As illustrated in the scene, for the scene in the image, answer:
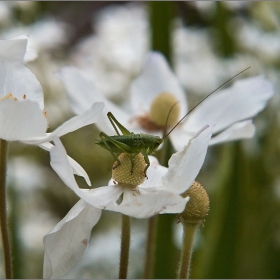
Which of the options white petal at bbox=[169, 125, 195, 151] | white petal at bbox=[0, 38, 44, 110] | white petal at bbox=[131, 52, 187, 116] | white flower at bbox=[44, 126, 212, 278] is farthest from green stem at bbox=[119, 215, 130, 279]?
white petal at bbox=[131, 52, 187, 116]

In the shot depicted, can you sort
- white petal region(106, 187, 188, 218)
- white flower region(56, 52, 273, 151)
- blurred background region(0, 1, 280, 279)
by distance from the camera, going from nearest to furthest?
white petal region(106, 187, 188, 218), white flower region(56, 52, 273, 151), blurred background region(0, 1, 280, 279)

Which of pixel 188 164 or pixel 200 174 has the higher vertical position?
pixel 188 164

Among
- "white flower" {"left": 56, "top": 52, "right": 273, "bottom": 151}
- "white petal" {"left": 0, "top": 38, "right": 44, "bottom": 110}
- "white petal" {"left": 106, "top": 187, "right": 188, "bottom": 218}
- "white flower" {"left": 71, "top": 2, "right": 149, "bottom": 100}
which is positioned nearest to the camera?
"white petal" {"left": 106, "top": 187, "right": 188, "bottom": 218}

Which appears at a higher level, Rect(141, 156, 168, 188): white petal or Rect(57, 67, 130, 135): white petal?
Rect(57, 67, 130, 135): white petal

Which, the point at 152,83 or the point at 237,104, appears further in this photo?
the point at 152,83

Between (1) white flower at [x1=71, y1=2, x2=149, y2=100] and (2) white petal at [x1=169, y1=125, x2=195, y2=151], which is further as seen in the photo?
(1) white flower at [x1=71, y1=2, x2=149, y2=100]

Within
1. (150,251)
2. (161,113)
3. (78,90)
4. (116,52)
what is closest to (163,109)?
(161,113)

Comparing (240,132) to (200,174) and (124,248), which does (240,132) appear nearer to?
(124,248)

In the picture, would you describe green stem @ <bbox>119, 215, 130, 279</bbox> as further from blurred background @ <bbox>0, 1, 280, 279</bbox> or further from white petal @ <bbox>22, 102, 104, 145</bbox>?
blurred background @ <bbox>0, 1, 280, 279</bbox>
